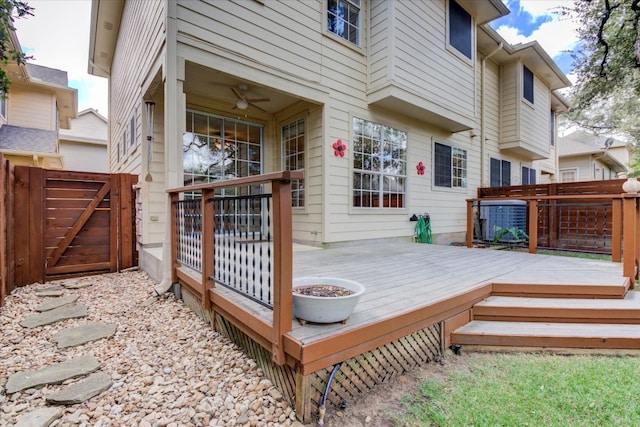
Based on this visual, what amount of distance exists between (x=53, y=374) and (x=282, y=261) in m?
1.90

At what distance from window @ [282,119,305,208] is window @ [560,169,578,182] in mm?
18352

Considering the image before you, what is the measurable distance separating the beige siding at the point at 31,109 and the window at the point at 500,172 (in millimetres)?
15515

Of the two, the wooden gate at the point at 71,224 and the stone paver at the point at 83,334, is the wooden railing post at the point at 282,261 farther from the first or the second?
the wooden gate at the point at 71,224

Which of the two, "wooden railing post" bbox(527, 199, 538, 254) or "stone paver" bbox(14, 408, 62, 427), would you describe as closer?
"stone paver" bbox(14, 408, 62, 427)

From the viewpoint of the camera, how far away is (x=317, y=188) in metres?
5.44

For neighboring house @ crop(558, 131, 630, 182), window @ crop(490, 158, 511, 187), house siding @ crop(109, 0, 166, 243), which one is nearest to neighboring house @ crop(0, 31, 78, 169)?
house siding @ crop(109, 0, 166, 243)

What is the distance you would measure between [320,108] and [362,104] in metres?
1.03

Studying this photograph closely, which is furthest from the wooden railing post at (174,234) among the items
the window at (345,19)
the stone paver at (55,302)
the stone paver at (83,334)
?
the window at (345,19)

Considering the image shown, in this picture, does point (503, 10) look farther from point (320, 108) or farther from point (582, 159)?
point (582, 159)

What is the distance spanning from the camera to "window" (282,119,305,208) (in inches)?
229

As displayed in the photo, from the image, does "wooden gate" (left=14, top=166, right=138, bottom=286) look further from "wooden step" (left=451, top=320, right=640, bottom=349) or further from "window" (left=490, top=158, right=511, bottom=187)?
"window" (left=490, top=158, right=511, bottom=187)

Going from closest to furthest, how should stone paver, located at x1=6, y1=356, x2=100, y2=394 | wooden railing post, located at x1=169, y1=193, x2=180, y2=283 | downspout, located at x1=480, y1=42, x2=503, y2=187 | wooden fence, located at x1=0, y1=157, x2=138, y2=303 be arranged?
1. stone paver, located at x1=6, y1=356, x2=100, y2=394
2. wooden railing post, located at x1=169, y1=193, x2=180, y2=283
3. wooden fence, located at x1=0, y1=157, x2=138, y2=303
4. downspout, located at x1=480, y1=42, x2=503, y2=187

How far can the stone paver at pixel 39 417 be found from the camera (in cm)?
160

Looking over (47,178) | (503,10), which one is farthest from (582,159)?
(47,178)
